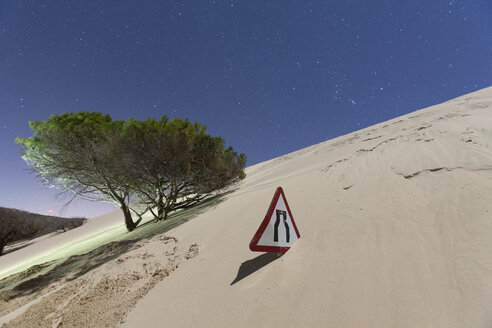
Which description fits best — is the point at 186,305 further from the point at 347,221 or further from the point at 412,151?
the point at 412,151

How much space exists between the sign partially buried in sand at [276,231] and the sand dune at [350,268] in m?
0.17

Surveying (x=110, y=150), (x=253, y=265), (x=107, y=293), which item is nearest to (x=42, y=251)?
(x=110, y=150)

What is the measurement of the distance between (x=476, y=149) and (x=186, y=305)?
18.3ft

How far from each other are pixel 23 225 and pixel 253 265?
3752cm

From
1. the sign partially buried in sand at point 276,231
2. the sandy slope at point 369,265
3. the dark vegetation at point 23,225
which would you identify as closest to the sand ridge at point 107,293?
the sandy slope at point 369,265

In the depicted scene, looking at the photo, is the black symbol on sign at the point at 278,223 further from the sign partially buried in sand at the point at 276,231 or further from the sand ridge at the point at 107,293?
the sand ridge at the point at 107,293

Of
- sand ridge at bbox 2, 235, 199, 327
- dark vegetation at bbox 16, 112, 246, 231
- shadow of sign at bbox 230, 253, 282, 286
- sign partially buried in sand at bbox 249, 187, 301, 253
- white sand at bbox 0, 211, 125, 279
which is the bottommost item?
white sand at bbox 0, 211, 125, 279

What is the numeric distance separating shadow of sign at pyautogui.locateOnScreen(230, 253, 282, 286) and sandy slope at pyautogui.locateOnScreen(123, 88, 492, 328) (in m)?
0.02

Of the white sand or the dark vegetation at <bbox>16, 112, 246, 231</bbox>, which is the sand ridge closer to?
the dark vegetation at <bbox>16, 112, 246, 231</bbox>

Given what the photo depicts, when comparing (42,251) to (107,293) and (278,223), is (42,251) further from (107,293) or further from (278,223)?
(278,223)

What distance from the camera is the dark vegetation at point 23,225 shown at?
22891 mm

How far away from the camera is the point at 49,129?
9273 mm

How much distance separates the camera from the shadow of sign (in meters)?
2.38

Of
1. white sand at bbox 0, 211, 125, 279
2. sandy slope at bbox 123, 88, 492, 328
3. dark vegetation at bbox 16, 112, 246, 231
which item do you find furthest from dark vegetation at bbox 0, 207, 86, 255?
sandy slope at bbox 123, 88, 492, 328
